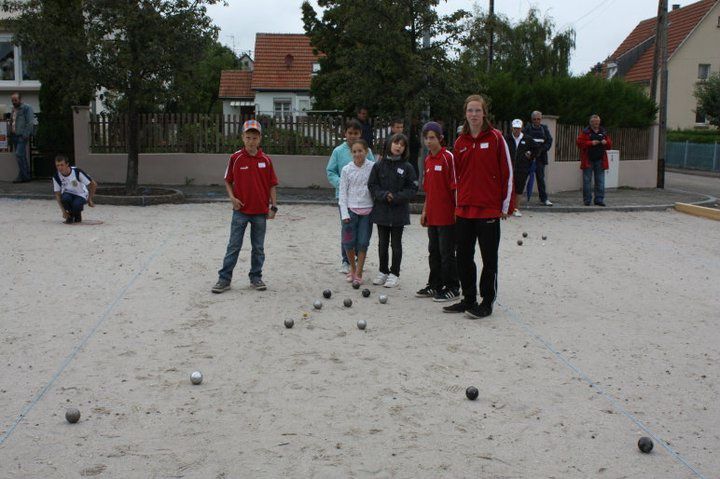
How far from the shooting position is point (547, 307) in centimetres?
841

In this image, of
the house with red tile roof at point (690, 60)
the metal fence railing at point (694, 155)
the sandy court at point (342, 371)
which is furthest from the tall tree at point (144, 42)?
the house with red tile roof at point (690, 60)

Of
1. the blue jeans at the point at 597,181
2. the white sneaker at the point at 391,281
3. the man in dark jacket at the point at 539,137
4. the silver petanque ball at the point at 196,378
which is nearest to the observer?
the silver petanque ball at the point at 196,378

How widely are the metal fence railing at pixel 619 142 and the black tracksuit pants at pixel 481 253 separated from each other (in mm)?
14606

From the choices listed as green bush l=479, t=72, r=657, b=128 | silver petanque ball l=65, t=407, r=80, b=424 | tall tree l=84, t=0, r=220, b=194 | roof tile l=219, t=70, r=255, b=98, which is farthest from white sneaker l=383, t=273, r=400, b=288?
roof tile l=219, t=70, r=255, b=98

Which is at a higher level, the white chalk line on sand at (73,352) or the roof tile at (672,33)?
the roof tile at (672,33)

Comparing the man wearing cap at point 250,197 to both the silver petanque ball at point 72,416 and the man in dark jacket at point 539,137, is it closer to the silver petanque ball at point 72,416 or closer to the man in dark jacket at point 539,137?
the silver petanque ball at point 72,416

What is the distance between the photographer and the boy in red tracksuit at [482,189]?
7.71 m

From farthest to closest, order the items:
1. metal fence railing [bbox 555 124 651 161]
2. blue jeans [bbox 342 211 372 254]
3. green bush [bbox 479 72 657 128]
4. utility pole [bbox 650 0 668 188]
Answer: utility pole [bbox 650 0 668 188] → metal fence railing [bbox 555 124 651 161] → green bush [bbox 479 72 657 128] → blue jeans [bbox 342 211 372 254]

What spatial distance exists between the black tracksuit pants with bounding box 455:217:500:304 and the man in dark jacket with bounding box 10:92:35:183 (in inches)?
616

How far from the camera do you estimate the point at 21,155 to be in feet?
67.9

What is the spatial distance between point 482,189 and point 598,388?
2504 mm

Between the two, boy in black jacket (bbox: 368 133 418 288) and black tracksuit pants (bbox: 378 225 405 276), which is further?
black tracksuit pants (bbox: 378 225 405 276)

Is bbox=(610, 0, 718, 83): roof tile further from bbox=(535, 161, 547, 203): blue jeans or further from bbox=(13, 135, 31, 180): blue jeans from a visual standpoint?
bbox=(13, 135, 31, 180): blue jeans

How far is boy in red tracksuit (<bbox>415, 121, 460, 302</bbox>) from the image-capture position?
28.2 feet
